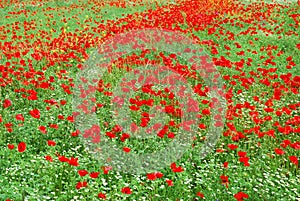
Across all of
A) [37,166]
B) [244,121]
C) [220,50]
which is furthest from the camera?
[220,50]

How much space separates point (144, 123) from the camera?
19.2 ft

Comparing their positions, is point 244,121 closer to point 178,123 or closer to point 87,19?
point 178,123

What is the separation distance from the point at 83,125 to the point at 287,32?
10981 millimetres

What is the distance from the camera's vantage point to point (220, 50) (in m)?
12.2

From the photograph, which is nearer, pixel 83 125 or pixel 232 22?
pixel 83 125

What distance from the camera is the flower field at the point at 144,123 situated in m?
5.20

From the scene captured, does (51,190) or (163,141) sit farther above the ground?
(163,141)

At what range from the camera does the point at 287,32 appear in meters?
14.5

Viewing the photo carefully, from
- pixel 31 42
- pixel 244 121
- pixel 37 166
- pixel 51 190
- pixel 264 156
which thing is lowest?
pixel 51 190

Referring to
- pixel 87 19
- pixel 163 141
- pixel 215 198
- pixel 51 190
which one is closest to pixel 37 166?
pixel 51 190

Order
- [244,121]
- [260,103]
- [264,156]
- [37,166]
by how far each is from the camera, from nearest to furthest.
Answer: [37,166] < [264,156] < [244,121] < [260,103]

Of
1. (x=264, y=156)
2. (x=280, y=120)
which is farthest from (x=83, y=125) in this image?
(x=280, y=120)

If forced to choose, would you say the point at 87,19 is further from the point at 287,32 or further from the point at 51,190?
the point at 51,190

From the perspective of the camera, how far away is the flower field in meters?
5.20
